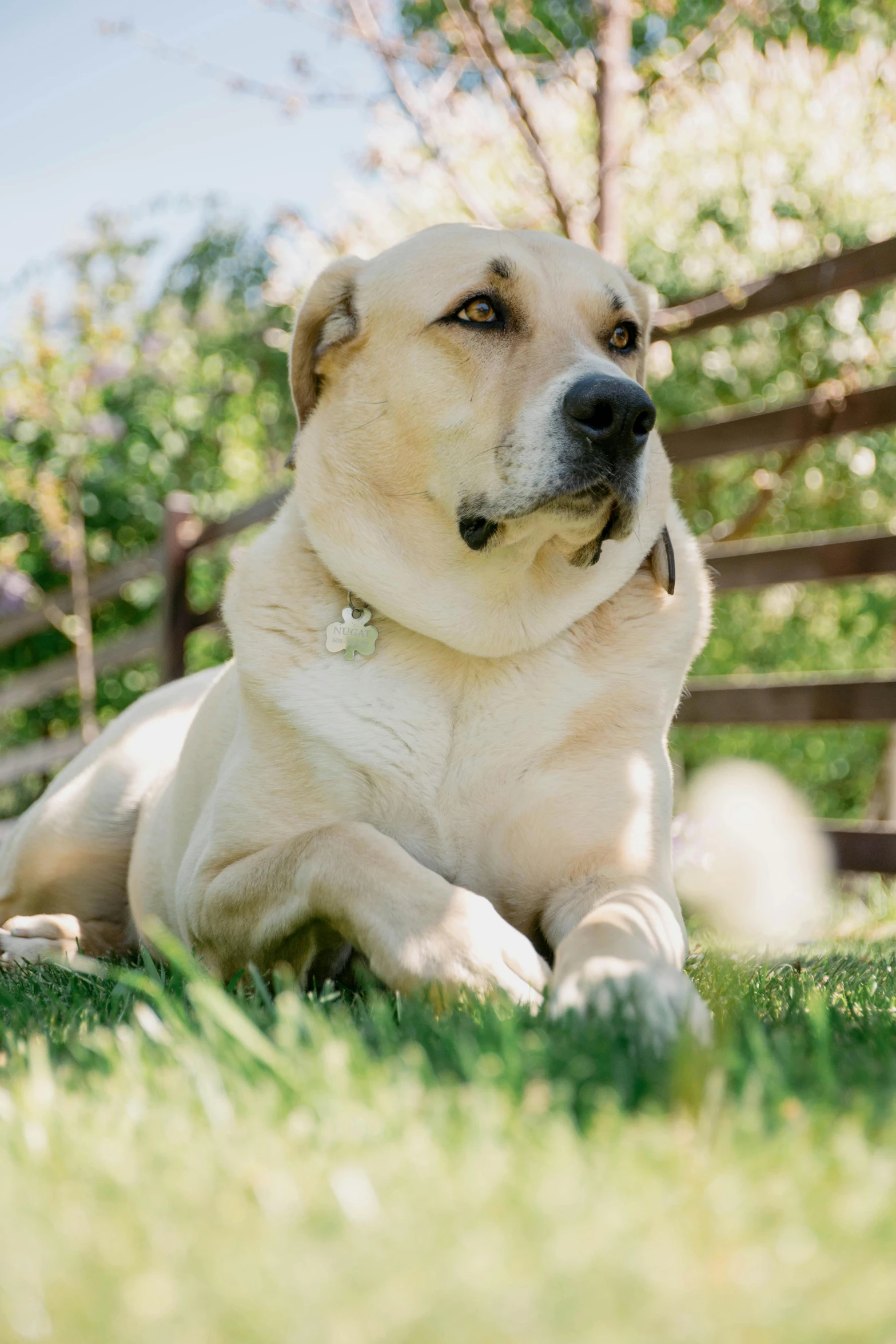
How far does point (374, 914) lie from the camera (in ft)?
6.04

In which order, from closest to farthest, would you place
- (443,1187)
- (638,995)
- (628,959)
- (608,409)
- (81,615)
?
1. (443,1187)
2. (638,995)
3. (628,959)
4. (608,409)
5. (81,615)

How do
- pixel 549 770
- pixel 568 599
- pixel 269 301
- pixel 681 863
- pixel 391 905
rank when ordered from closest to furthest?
pixel 391 905
pixel 549 770
pixel 568 599
pixel 681 863
pixel 269 301

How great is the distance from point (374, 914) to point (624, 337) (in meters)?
1.48

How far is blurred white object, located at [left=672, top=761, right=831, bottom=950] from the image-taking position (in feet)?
12.8

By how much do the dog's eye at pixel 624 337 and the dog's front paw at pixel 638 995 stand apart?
149 cm

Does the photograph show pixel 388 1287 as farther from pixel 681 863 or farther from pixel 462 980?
pixel 681 863

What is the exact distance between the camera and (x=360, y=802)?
2260 mm

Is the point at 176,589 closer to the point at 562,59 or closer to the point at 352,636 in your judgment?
the point at 562,59

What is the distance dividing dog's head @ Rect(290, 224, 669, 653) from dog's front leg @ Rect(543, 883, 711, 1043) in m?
0.59

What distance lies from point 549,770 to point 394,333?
3.20 ft

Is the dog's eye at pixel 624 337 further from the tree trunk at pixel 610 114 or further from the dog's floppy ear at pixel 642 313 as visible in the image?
the tree trunk at pixel 610 114

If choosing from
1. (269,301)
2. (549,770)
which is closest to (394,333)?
(549,770)

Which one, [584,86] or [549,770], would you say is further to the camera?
[584,86]

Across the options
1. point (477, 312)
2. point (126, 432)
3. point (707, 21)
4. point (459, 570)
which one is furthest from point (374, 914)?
point (707, 21)
